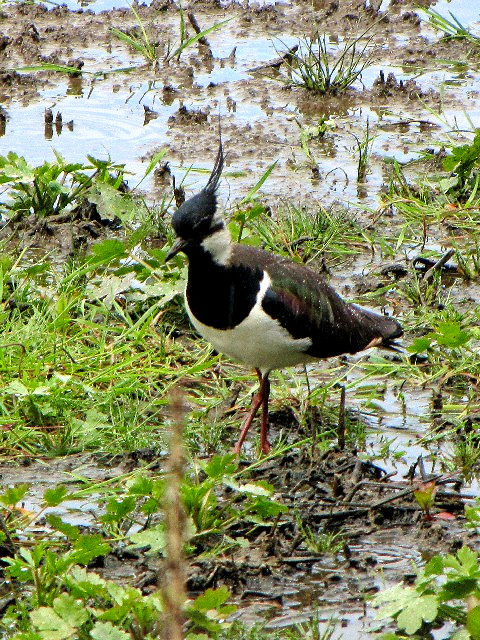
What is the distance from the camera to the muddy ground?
3.96 m

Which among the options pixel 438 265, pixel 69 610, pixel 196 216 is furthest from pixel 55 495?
pixel 438 265

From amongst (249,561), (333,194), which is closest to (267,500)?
(249,561)

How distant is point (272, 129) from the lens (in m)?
8.17

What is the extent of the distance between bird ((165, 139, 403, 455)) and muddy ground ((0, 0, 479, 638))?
458mm

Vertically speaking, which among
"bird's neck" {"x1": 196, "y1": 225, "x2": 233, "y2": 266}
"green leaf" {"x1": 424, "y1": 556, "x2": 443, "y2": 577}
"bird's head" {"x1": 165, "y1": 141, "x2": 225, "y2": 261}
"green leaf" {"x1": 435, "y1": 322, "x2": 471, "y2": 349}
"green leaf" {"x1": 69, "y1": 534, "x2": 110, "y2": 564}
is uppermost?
"bird's head" {"x1": 165, "y1": 141, "x2": 225, "y2": 261}

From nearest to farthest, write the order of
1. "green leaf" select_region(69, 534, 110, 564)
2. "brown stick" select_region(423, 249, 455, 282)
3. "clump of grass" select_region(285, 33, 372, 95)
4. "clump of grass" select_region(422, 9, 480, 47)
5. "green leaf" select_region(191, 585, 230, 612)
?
1. "green leaf" select_region(191, 585, 230, 612)
2. "green leaf" select_region(69, 534, 110, 564)
3. "brown stick" select_region(423, 249, 455, 282)
4. "clump of grass" select_region(285, 33, 372, 95)
5. "clump of grass" select_region(422, 9, 480, 47)

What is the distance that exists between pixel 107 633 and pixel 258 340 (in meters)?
1.74

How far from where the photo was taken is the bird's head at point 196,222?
4.73 m

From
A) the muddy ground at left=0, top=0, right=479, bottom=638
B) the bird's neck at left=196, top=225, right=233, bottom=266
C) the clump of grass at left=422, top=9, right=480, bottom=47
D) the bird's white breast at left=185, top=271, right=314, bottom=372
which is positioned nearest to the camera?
the muddy ground at left=0, top=0, right=479, bottom=638

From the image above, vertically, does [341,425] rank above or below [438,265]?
below

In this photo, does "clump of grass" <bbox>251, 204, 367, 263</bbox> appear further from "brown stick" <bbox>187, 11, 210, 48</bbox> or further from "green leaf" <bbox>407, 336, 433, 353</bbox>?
"brown stick" <bbox>187, 11, 210, 48</bbox>

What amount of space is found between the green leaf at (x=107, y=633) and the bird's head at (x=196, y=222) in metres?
1.90

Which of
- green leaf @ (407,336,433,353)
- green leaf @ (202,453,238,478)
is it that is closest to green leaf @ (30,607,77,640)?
green leaf @ (202,453,238,478)

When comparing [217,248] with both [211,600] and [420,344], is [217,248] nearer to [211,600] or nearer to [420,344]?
[420,344]
